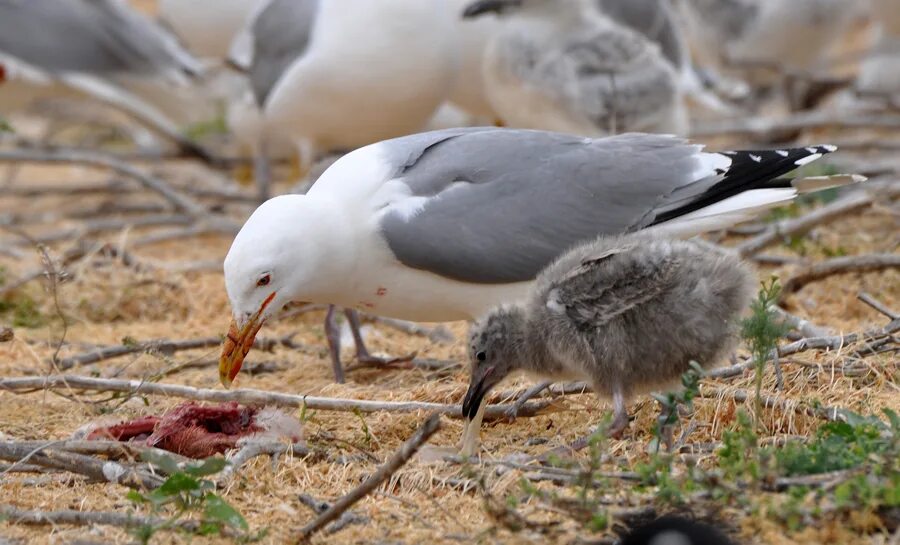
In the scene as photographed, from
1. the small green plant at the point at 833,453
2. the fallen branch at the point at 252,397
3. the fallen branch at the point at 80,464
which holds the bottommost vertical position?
the fallen branch at the point at 252,397

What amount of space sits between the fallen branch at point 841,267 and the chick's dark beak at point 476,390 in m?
2.06

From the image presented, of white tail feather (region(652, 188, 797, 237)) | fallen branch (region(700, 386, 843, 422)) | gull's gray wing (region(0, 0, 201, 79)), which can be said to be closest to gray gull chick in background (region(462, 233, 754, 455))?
fallen branch (region(700, 386, 843, 422))

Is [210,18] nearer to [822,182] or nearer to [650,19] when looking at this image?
[650,19]

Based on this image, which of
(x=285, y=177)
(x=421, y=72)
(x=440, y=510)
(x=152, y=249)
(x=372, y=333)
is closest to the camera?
(x=440, y=510)

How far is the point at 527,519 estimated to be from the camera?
314 centimetres

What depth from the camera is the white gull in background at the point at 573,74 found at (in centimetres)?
672

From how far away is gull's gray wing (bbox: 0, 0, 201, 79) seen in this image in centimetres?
867

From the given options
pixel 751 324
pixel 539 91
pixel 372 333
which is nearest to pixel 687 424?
pixel 751 324

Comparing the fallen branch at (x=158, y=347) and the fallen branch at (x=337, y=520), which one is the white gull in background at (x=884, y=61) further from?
the fallen branch at (x=337, y=520)

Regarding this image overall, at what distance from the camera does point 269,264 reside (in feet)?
13.4

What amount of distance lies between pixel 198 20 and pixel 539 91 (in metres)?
3.93

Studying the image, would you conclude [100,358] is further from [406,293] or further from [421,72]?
[421,72]

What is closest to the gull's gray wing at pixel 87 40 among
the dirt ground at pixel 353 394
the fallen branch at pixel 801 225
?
the dirt ground at pixel 353 394

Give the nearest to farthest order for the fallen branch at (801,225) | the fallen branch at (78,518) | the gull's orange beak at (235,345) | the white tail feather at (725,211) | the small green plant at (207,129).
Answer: the fallen branch at (78,518) → the gull's orange beak at (235,345) → the white tail feather at (725,211) → the fallen branch at (801,225) → the small green plant at (207,129)
